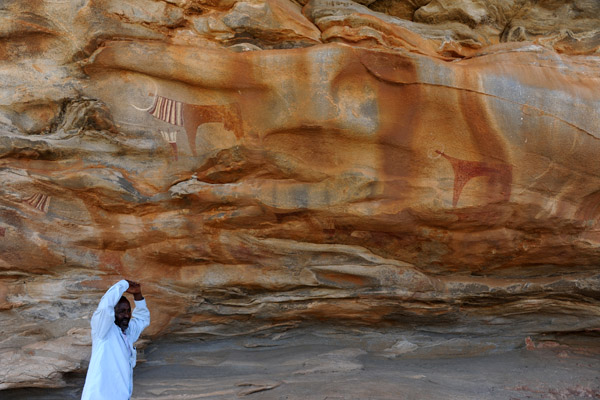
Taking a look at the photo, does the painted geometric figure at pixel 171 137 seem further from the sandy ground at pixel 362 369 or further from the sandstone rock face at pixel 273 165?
the sandy ground at pixel 362 369

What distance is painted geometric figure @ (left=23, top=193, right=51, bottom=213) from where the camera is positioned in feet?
13.8

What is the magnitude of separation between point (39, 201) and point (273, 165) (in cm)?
208

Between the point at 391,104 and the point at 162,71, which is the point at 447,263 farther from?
the point at 162,71

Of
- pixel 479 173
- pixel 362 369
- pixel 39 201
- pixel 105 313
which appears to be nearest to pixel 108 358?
pixel 105 313

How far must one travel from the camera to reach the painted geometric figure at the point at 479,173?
4086mm

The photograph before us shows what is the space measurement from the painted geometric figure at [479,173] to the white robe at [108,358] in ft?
9.05

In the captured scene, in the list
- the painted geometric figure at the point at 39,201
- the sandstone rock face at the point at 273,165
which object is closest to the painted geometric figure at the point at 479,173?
the sandstone rock face at the point at 273,165

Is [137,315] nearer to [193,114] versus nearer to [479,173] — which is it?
[193,114]

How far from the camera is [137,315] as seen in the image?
355 centimetres

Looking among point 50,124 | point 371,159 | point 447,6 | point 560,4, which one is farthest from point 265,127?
point 560,4

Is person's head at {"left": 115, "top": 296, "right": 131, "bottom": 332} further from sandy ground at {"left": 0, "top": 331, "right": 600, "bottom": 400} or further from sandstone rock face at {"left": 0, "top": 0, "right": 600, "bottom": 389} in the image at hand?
sandy ground at {"left": 0, "top": 331, "right": 600, "bottom": 400}

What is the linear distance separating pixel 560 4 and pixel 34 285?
5771mm

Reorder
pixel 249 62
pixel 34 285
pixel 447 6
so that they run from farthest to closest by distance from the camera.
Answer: pixel 447 6 → pixel 34 285 → pixel 249 62

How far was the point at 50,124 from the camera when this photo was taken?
13.7ft
